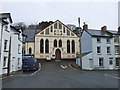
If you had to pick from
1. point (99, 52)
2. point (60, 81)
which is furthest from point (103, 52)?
point (60, 81)

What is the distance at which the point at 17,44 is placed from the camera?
1010 inches

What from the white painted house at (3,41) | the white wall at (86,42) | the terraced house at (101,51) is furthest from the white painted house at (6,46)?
the white wall at (86,42)

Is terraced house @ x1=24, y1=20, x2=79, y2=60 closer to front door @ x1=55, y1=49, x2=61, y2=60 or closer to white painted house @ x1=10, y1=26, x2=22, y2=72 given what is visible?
front door @ x1=55, y1=49, x2=61, y2=60

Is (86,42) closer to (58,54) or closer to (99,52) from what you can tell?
(99,52)

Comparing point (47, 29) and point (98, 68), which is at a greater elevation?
point (47, 29)

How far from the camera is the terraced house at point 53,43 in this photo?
41062mm

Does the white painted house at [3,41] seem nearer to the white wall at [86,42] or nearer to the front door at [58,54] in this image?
the white wall at [86,42]

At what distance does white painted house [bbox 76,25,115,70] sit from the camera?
3112cm

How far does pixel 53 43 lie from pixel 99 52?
48.2 ft

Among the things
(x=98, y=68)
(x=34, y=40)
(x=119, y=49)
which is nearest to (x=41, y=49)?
(x=34, y=40)

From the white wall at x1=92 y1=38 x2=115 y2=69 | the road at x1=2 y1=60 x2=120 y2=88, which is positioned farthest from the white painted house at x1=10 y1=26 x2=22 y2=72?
the white wall at x1=92 y1=38 x2=115 y2=69

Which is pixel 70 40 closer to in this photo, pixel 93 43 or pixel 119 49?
pixel 93 43

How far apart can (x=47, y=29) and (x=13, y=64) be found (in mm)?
20732

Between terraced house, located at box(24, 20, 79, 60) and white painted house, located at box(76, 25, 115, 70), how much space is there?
9.64 m
